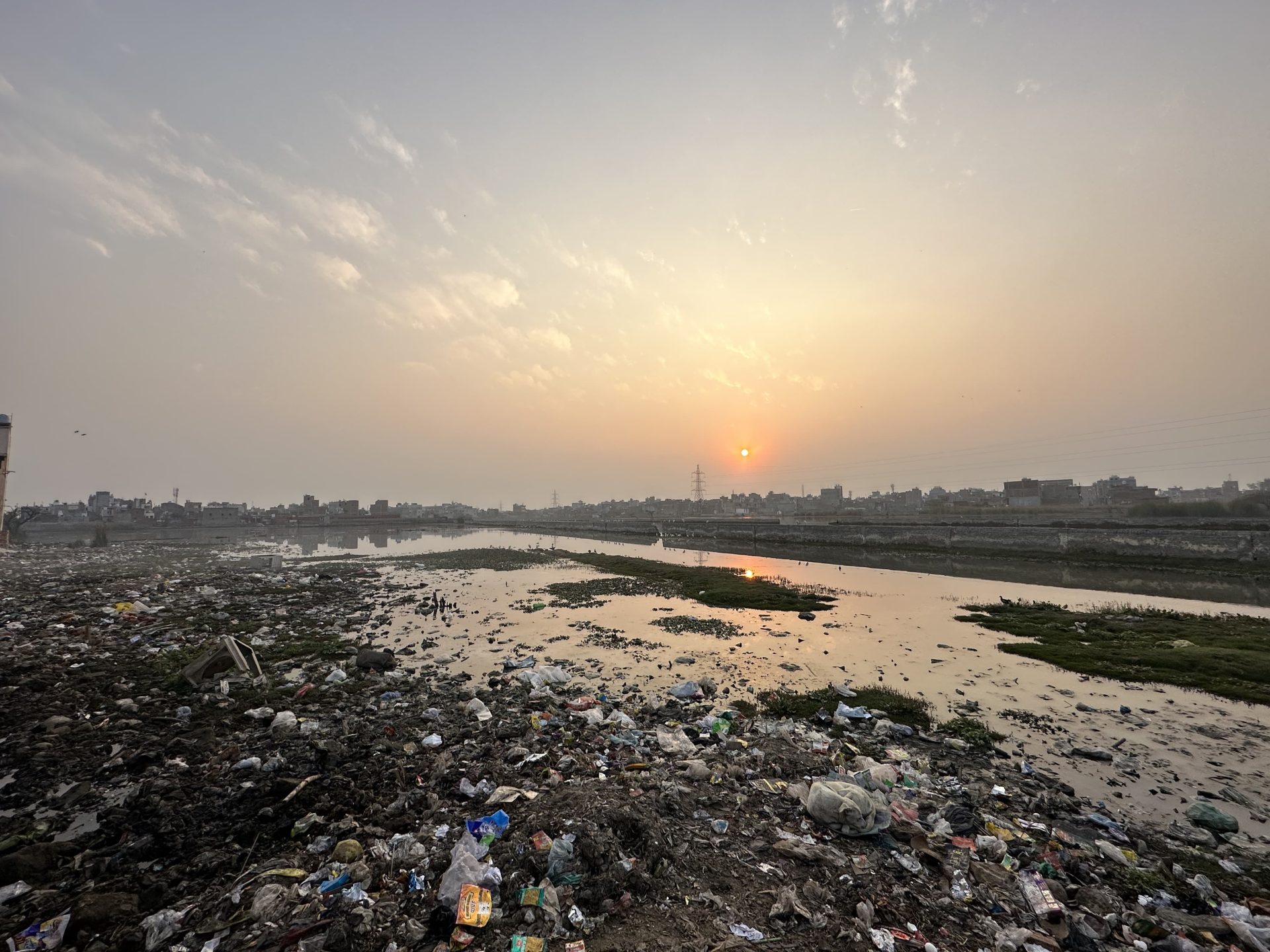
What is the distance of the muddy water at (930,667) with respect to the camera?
6043mm

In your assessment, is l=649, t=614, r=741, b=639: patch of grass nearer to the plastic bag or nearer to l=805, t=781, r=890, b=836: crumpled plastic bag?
l=805, t=781, r=890, b=836: crumpled plastic bag

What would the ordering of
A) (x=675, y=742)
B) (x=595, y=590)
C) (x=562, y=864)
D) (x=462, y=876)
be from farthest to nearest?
(x=595, y=590) < (x=675, y=742) < (x=562, y=864) < (x=462, y=876)

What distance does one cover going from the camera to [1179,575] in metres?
24.5

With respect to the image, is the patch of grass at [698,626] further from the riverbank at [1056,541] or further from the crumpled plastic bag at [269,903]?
the riverbank at [1056,541]

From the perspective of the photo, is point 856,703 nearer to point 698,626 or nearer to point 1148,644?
point 698,626

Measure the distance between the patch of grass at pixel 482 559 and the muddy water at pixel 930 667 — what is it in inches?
325

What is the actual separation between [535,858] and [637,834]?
0.85 meters

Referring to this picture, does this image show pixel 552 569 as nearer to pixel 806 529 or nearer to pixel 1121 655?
pixel 1121 655

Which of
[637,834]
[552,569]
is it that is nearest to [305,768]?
[637,834]

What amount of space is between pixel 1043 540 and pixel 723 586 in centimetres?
2878

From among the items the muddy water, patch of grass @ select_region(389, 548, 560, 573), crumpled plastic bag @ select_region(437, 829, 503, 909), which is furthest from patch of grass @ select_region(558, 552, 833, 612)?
crumpled plastic bag @ select_region(437, 829, 503, 909)

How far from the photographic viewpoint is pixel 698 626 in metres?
13.6

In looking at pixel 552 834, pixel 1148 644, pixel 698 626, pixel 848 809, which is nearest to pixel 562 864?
pixel 552 834

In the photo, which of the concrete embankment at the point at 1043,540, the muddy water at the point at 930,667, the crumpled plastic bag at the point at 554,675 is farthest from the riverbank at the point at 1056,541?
the crumpled plastic bag at the point at 554,675
